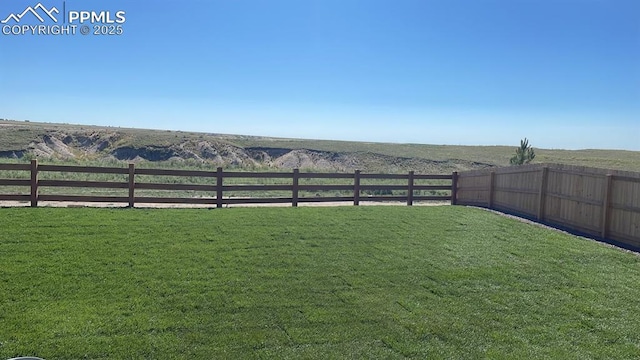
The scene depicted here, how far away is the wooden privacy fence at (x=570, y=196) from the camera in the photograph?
1103 cm

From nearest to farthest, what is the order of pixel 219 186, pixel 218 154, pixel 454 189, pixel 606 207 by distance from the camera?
pixel 606 207, pixel 219 186, pixel 454 189, pixel 218 154

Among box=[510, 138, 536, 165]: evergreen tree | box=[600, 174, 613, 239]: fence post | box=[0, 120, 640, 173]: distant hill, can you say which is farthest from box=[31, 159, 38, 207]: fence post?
box=[0, 120, 640, 173]: distant hill

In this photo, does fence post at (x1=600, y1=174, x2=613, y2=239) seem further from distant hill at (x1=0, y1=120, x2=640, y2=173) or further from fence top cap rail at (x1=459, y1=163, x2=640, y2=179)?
distant hill at (x1=0, y1=120, x2=640, y2=173)

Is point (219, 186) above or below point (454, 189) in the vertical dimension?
above

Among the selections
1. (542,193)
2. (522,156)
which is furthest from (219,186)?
(522,156)

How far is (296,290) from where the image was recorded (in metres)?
7.23

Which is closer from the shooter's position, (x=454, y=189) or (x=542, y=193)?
(x=542, y=193)

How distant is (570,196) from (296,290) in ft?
28.9

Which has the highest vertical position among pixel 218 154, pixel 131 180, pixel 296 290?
pixel 218 154

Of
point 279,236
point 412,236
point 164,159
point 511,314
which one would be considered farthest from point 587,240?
point 164,159

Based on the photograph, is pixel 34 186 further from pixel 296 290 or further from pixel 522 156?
pixel 522 156

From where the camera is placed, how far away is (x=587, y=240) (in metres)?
11.4

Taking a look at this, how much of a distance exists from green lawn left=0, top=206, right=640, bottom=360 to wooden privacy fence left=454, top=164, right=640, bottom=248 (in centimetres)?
86

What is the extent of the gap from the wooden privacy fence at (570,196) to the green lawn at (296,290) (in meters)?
0.86
